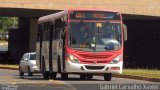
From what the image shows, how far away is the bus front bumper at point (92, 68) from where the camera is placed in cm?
2470

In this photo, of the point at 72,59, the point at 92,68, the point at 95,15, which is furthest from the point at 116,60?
the point at 95,15

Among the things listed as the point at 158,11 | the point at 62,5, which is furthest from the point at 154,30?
the point at 62,5

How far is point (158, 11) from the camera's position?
5000cm

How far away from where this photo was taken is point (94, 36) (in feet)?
82.2

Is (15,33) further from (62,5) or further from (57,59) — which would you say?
(57,59)

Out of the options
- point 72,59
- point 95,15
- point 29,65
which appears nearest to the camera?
point 72,59

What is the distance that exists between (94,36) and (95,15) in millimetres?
959

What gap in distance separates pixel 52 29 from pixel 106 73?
3.30 meters

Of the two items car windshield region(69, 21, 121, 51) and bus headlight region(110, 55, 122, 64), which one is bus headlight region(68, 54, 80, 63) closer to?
car windshield region(69, 21, 121, 51)

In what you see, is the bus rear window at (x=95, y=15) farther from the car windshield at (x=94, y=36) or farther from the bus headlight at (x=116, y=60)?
the bus headlight at (x=116, y=60)

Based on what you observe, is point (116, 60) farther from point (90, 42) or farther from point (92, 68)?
point (90, 42)

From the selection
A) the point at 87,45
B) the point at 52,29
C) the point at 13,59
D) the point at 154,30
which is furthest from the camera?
the point at 13,59

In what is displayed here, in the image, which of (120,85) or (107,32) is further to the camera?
(107,32)

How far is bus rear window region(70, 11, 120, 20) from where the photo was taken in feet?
82.7
